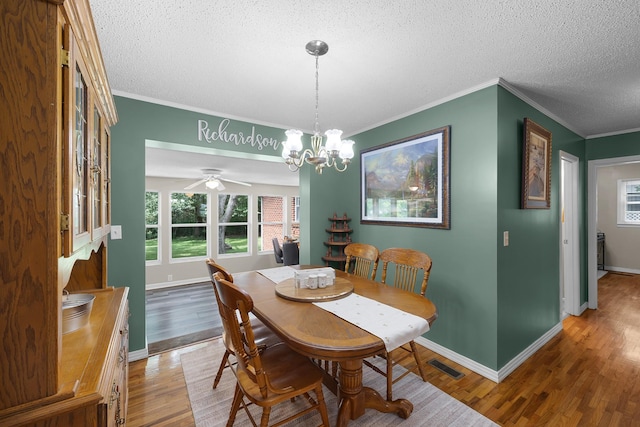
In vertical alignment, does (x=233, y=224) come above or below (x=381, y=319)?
above

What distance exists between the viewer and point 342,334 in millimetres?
1312

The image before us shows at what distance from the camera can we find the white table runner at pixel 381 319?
1.31 metres

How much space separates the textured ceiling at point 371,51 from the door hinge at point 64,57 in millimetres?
745

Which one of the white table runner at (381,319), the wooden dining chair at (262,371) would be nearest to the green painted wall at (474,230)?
the white table runner at (381,319)

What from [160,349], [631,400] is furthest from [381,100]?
[160,349]

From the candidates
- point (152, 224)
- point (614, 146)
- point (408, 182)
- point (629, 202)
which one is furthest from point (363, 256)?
point (629, 202)

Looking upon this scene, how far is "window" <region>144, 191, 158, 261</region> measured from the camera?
562 centimetres

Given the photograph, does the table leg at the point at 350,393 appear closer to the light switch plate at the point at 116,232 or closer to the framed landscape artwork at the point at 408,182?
the framed landscape artwork at the point at 408,182

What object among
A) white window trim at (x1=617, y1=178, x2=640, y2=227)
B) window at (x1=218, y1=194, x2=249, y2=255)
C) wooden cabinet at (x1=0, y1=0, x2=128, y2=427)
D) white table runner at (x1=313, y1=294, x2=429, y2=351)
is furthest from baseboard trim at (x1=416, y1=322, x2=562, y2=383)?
window at (x1=218, y1=194, x2=249, y2=255)

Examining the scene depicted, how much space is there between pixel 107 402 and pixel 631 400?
320 centimetres

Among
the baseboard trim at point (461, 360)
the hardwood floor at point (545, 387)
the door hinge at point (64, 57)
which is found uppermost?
the door hinge at point (64, 57)

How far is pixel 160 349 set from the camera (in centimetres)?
272

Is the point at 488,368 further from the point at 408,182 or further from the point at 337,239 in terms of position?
the point at 337,239

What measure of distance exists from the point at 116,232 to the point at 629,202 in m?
8.86
